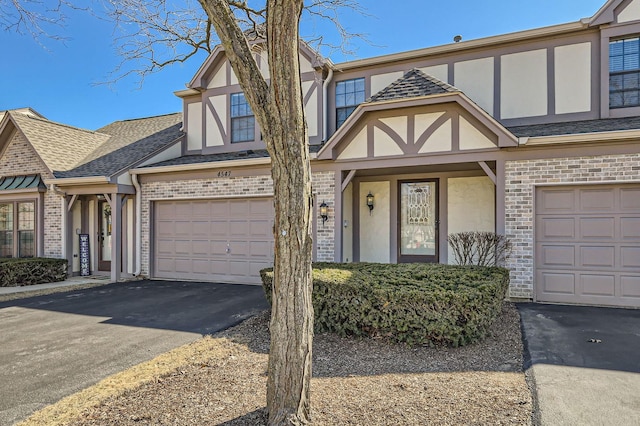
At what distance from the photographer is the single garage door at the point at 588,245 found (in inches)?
286

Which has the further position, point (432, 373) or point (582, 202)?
point (582, 202)

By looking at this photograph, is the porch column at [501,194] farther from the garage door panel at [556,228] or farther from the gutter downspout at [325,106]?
the gutter downspout at [325,106]

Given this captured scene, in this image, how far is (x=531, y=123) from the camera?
9062mm

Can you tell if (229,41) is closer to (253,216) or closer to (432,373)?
(432,373)

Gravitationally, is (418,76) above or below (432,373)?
above

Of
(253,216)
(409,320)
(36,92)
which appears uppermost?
(36,92)

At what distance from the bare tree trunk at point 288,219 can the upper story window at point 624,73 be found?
8.48m

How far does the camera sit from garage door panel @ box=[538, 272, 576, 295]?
7602mm

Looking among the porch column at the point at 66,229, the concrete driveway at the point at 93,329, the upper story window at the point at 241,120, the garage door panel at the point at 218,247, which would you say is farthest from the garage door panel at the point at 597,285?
the porch column at the point at 66,229

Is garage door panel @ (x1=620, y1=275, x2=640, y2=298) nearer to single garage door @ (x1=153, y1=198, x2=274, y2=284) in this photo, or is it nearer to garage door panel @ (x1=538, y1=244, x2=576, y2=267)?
garage door panel @ (x1=538, y1=244, x2=576, y2=267)

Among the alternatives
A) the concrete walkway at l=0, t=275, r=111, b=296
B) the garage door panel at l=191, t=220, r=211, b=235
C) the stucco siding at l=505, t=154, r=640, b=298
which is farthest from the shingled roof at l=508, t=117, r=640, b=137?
the concrete walkway at l=0, t=275, r=111, b=296

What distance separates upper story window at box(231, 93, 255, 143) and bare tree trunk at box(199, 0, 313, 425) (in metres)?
8.74

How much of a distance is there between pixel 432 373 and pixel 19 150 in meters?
14.6

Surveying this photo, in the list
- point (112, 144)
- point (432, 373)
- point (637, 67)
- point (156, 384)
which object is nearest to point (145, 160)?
point (112, 144)
